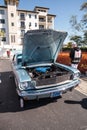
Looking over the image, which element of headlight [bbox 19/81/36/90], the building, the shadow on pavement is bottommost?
the shadow on pavement

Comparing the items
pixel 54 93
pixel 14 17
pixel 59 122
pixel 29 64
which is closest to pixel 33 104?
pixel 54 93

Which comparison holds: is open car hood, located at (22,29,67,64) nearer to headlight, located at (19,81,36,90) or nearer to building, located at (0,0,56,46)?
headlight, located at (19,81,36,90)

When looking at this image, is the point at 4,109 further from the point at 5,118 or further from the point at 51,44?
the point at 51,44

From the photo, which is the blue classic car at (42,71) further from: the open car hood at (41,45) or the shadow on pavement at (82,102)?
the shadow on pavement at (82,102)

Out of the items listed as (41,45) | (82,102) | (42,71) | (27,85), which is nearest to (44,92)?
(27,85)

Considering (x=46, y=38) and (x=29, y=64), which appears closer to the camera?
(x=46, y=38)

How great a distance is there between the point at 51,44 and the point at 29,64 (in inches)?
44.1

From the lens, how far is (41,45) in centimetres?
532

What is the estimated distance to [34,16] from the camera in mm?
40375

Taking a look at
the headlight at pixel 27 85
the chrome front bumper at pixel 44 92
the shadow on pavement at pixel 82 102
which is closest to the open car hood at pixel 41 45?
the headlight at pixel 27 85

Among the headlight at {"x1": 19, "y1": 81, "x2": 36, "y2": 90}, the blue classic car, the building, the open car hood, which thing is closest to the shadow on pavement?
the blue classic car

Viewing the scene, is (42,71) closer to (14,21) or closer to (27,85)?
(27,85)

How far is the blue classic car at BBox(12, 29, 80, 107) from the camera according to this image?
12.3ft

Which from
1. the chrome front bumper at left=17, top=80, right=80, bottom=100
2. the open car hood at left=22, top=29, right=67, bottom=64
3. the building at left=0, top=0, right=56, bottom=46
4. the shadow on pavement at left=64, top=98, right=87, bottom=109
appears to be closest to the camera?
the chrome front bumper at left=17, top=80, right=80, bottom=100
